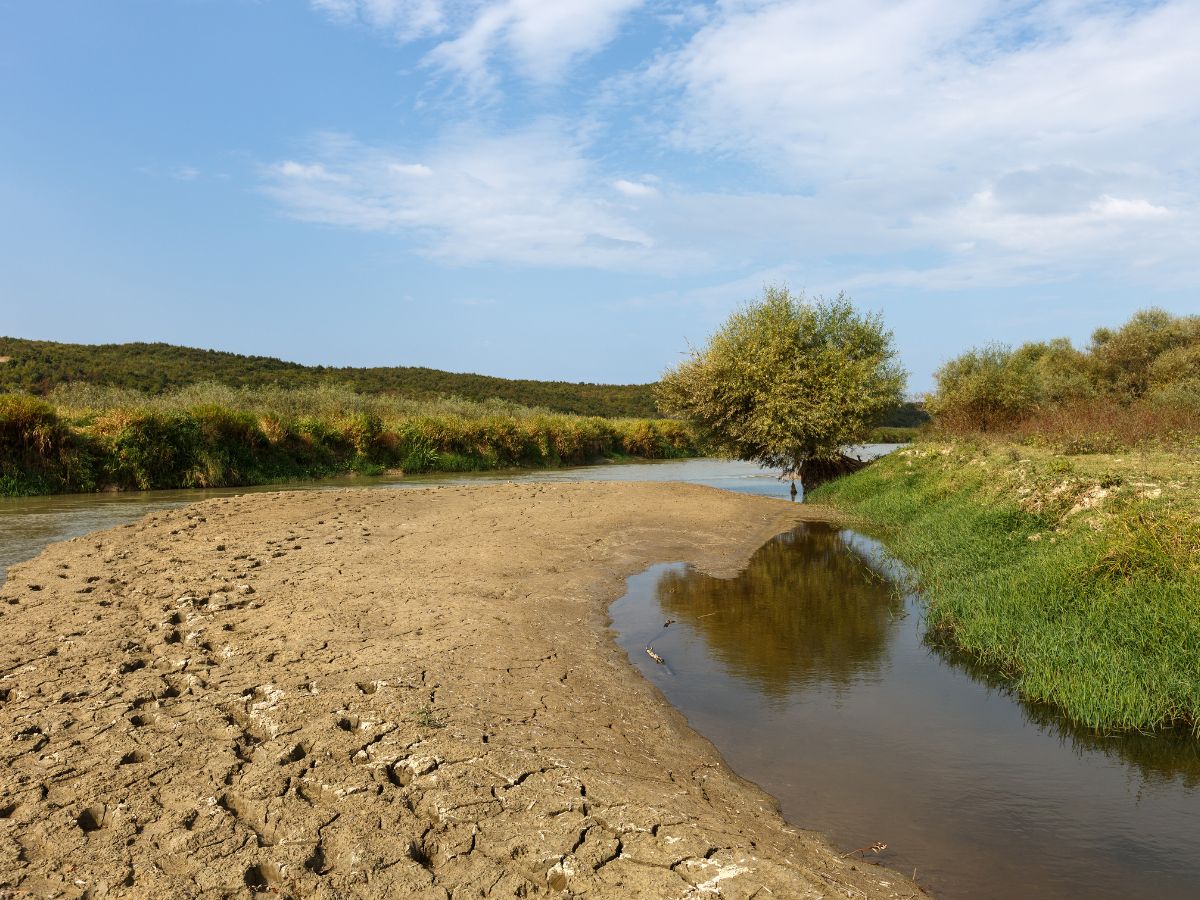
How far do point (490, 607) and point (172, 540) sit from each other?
760 cm

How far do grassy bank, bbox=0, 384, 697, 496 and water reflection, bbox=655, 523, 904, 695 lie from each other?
15.2 meters

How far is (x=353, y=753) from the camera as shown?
4.96 metres

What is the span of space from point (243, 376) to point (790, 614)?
64263 mm

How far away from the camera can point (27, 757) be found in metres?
4.72

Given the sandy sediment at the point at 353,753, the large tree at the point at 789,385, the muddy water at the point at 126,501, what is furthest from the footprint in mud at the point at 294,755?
the large tree at the point at 789,385

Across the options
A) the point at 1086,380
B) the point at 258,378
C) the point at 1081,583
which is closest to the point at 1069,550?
the point at 1081,583

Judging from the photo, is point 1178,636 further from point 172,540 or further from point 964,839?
point 172,540

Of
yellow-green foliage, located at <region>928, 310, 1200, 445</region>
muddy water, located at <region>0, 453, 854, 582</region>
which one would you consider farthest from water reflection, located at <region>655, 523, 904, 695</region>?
yellow-green foliage, located at <region>928, 310, 1200, 445</region>

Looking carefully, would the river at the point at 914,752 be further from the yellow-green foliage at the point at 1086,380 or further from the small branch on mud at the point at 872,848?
the yellow-green foliage at the point at 1086,380

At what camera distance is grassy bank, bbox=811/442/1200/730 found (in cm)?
688

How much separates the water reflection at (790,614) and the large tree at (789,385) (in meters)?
10.1

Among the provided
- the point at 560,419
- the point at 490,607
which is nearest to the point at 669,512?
the point at 490,607

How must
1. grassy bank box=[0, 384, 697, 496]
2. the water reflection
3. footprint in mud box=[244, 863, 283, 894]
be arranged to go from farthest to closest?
grassy bank box=[0, 384, 697, 496] → the water reflection → footprint in mud box=[244, 863, 283, 894]

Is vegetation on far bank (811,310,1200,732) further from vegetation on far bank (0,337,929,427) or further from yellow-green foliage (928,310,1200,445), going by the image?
vegetation on far bank (0,337,929,427)
